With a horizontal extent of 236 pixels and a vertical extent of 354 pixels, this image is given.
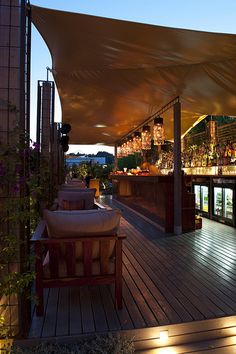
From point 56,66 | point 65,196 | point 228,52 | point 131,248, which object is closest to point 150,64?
point 228,52

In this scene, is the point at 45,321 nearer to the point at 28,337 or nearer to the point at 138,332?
the point at 28,337

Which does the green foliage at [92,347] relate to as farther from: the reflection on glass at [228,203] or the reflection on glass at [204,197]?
the reflection on glass at [204,197]

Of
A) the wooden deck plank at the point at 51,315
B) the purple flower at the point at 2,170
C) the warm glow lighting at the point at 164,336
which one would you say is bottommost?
the warm glow lighting at the point at 164,336

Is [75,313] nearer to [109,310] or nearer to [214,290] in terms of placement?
[109,310]

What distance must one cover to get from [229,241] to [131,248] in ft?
6.64

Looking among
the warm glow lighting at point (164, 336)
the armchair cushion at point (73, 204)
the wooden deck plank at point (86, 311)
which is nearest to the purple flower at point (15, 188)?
the wooden deck plank at point (86, 311)

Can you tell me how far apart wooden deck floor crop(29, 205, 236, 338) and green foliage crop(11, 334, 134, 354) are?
93 millimetres

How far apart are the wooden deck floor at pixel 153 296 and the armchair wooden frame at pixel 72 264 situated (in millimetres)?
214

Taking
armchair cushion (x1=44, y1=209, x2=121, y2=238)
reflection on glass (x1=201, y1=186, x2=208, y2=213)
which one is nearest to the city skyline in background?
armchair cushion (x1=44, y1=209, x2=121, y2=238)

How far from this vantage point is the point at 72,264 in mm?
2873

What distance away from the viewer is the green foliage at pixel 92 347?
232 cm

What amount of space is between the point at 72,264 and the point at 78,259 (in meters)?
0.14

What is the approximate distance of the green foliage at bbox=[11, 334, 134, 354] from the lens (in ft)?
7.61

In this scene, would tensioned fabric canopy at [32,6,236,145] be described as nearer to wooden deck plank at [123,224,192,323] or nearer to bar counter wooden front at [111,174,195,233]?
bar counter wooden front at [111,174,195,233]
